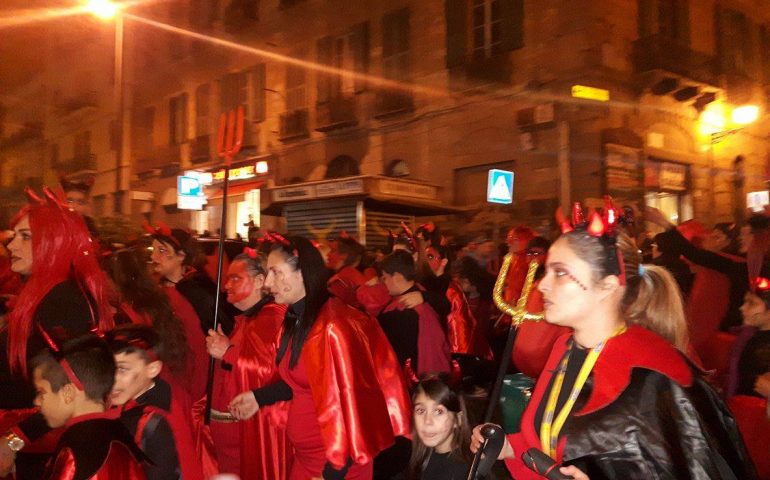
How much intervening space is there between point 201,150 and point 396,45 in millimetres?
10158

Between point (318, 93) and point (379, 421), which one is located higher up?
point (318, 93)

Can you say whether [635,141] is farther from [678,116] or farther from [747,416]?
[747,416]

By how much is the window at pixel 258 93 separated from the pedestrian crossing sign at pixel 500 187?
1138 centimetres

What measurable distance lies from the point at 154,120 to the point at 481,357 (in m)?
25.8

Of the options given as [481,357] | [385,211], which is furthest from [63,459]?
[385,211]

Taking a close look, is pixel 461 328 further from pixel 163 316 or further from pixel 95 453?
pixel 95 453

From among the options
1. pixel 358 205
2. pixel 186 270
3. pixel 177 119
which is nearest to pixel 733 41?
pixel 358 205

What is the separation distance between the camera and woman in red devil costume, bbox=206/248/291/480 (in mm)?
4293

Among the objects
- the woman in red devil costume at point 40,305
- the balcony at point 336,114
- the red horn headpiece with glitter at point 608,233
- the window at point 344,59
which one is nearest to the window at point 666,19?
the window at point 344,59

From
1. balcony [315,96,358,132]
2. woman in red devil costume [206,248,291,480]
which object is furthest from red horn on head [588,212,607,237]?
balcony [315,96,358,132]

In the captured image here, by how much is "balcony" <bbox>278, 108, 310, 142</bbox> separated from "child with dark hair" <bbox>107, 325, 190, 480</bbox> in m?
18.7

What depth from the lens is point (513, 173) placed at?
15.6m

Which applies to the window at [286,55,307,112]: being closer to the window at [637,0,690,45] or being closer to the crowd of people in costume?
the window at [637,0,690,45]

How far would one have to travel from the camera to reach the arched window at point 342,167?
67.4ft
